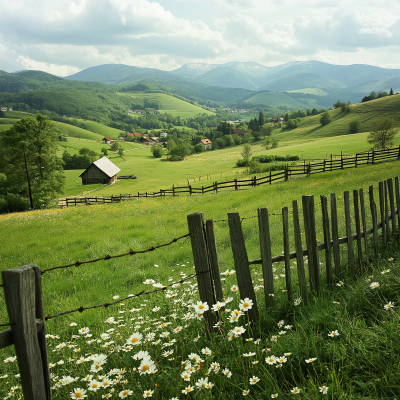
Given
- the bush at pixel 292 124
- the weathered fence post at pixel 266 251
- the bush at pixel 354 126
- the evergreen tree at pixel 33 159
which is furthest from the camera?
the bush at pixel 292 124

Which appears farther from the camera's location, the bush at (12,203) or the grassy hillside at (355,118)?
the grassy hillside at (355,118)

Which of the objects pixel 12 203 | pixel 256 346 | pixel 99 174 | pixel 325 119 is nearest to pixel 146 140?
pixel 325 119

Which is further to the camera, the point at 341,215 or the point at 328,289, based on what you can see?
the point at 341,215

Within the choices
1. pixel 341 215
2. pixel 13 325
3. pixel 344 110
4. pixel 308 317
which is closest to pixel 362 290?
pixel 308 317

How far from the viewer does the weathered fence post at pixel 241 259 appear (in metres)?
3.36

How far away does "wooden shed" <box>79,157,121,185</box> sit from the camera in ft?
212

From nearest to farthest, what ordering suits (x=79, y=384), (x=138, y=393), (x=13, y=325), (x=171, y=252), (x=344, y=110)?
1. (x=13, y=325)
2. (x=138, y=393)
3. (x=79, y=384)
4. (x=171, y=252)
5. (x=344, y=110)

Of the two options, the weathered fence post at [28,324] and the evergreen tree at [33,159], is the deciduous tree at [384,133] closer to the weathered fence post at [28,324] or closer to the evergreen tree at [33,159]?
the evergreen tree at [33,159]

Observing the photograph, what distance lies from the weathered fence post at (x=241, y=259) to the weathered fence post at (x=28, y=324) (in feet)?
6.73

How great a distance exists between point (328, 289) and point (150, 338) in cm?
274

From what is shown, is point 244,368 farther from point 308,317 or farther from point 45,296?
point 45,296

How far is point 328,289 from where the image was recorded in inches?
165

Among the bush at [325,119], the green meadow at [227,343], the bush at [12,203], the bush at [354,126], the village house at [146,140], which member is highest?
the village house at [146,140]

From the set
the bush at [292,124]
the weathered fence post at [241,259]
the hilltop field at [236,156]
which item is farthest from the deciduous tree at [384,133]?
the bush at [292,124]
